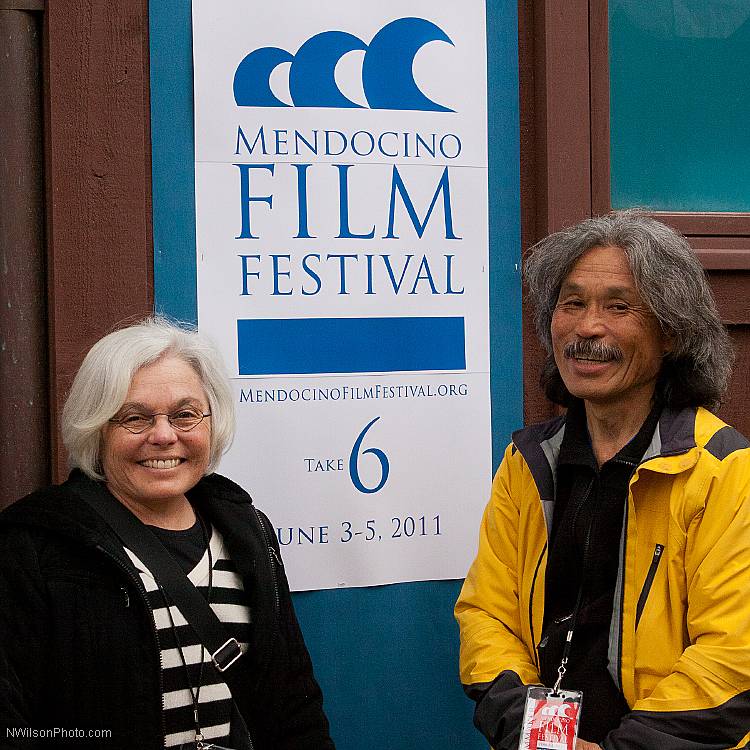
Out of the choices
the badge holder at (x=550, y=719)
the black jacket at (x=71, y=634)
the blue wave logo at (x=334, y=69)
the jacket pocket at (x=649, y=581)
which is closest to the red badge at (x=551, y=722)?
the badge holder at (x=550, y=719)

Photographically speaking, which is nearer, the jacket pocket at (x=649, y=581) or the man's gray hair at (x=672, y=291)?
the jacket pocket at (x=649, y=581)

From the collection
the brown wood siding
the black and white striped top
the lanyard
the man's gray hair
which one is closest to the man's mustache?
A: the man's gray hair

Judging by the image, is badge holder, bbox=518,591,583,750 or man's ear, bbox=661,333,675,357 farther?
man's ear, bbox=661,333,675,357

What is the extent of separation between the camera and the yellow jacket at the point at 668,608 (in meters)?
2.28

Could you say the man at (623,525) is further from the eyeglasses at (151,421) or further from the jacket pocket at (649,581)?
the eyeglasses at (151,421)

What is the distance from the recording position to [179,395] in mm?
2490

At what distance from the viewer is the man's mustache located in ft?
8.26

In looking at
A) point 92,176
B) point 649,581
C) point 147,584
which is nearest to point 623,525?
point 649,581

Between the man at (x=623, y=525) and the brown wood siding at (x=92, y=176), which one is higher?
the brown wood siding at (x=92, y=176)

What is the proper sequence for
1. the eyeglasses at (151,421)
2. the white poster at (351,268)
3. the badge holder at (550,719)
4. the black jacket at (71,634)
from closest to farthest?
the black jacket at (71,634), the badge holder at (550,719), the eyeglasses at (151,421), the white poster at (351,268)

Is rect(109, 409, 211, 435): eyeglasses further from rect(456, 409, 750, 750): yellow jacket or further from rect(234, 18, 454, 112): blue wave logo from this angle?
rect(234, 18, 454, 112): blue wave logo

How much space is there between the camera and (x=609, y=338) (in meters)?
2.53

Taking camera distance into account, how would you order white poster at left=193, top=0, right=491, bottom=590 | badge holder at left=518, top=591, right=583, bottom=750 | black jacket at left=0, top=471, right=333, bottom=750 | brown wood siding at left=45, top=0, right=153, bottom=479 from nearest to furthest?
1. black jacket at left=0, top=471, right=333, bottom=750
2. badge holder at left=518, top=591, right=583, bottom=750
3. brown wood siding at left=45, top=0, right=153, bottom=479
4. white poster at left=193, top=0, right=491, bottom=590

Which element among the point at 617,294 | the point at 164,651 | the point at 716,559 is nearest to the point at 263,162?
the point at 617,294
